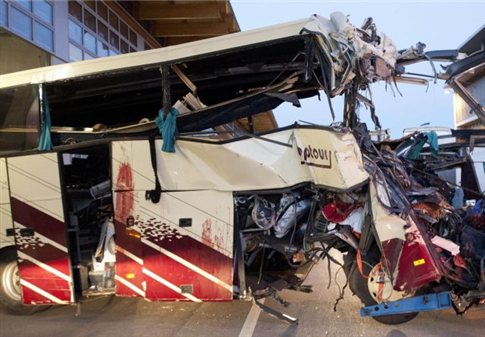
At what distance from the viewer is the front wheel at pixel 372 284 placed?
492cm

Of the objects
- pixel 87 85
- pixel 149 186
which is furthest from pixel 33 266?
pixel 87 85

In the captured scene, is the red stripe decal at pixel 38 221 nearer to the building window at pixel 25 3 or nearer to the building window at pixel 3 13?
the building window at pixel 3 13

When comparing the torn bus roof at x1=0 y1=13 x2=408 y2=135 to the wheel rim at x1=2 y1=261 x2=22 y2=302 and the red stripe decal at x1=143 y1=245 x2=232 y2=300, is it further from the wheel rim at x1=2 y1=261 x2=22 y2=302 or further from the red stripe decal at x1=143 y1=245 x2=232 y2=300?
the wheel rim at x1=2 y1=261 x2=22 y2=302

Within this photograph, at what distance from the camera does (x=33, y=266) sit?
5.67 metres

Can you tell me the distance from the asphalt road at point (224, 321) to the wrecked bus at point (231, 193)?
0.98 feet

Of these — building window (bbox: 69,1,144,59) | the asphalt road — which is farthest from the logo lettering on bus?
building window (bbox: 69,1,144,59)

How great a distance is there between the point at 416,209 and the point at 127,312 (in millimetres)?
3870

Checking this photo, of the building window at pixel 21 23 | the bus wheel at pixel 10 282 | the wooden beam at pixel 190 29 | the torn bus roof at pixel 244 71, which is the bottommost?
the bus wheel at pixel 10 282

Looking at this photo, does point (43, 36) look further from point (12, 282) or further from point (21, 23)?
point (12, 282)

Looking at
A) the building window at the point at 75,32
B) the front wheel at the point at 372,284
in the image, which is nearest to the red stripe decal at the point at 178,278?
the front wheel at the point at 372,284

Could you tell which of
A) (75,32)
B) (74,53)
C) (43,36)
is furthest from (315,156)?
(75,32)

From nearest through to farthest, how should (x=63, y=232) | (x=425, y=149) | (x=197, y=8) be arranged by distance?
(x=63, y=232)
(x=425, y=149)
(x=197, y=8)

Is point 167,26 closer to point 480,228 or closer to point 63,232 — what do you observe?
point 63,232

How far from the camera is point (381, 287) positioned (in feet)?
16.2
